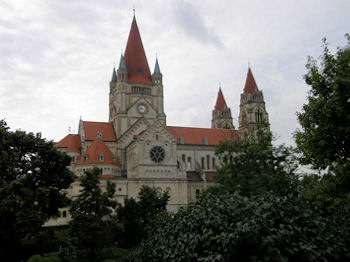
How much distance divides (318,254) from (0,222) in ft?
65.3

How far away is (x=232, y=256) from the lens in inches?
440

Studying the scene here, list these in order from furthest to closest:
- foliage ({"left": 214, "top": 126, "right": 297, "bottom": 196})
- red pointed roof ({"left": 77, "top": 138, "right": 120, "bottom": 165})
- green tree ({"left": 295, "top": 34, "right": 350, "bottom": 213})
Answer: red pointed roof ({"left": 77, "top": 138, "right": 120, "bottom": 165}) → foliage ({"left": 214, "top": 126, "right": 297, "bottom": 196}) → green tree ({"left": 295, "top": 34, "right": 350, "bottom": 213})

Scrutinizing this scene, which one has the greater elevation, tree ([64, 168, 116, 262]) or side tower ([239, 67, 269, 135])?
side tower ([239, 67, 269, 135])

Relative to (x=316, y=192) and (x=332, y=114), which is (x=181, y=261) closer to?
(x=316, y=192)

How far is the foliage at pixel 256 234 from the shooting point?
10.9 m

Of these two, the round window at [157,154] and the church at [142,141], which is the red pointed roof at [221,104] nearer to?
the church at [142,141]

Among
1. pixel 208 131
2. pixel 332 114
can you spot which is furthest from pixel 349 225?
pixel 208 131

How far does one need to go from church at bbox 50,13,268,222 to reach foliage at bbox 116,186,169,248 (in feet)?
55.1

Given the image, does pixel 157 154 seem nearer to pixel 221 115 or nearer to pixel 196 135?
pixel 196 135

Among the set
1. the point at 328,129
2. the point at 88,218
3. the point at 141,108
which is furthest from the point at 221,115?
the point at 328,129

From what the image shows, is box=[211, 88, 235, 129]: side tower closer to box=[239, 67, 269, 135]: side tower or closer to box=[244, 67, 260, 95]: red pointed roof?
box=[239, 67, 269, 135]: side tower

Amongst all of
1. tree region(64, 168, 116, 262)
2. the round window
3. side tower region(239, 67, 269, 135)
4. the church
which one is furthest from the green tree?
side tower region(239, 67, 269, 135)

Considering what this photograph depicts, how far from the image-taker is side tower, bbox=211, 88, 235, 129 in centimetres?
9244

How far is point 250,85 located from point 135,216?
52.3 meters
